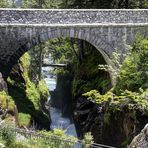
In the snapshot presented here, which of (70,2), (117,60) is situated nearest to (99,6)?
(70,2)

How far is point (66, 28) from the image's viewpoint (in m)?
27.7

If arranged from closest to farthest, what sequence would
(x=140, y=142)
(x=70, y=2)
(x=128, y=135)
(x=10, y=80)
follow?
(x=140, y=142) < (x=128, y=135) < (x=10, y=80) < (x=70, y=2)

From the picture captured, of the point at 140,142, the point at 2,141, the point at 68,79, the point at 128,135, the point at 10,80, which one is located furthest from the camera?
the point at 68,79

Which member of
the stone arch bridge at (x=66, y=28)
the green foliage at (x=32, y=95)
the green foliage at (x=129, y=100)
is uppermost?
the stone arch bridge at (x=66, y=28)

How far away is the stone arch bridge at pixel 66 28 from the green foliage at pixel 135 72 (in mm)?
2607

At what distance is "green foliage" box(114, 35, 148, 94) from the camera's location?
77.5ft

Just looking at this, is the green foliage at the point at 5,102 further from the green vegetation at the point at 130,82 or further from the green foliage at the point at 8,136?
the green foliage at the point at 8,136

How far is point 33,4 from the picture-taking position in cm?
4950

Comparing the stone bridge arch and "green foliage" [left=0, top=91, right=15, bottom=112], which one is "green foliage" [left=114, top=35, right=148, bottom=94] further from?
"green foliage" [left=0, top=91, right=15, bottom=112]

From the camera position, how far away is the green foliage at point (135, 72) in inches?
930

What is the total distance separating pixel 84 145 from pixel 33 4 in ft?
116

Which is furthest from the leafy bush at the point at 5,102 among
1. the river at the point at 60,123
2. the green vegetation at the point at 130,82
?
the river at the point at 60,123

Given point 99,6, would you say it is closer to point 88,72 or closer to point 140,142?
point 88,72

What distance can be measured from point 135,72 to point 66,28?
215 inches
